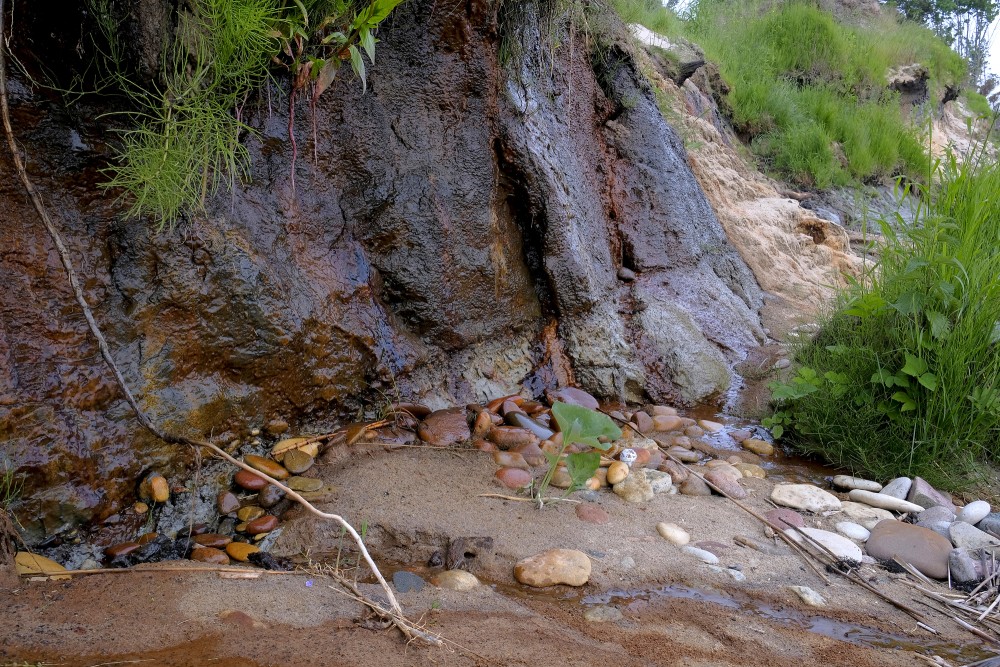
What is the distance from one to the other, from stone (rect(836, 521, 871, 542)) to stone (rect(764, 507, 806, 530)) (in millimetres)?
146

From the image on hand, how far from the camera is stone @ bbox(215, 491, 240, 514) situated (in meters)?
2.58

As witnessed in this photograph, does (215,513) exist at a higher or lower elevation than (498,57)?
lower

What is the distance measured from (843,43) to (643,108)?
5.72m

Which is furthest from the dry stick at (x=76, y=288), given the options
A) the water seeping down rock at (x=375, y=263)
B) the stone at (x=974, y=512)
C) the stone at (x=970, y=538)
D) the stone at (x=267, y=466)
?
the stone at (x=974, y=512)

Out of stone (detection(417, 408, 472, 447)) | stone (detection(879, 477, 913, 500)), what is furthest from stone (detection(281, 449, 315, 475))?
stone (detection(879, 477, 913, 500))

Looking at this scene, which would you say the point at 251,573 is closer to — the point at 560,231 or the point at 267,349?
the point at 267,349

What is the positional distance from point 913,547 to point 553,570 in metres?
1.42

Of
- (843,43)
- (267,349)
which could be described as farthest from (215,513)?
(843,43)

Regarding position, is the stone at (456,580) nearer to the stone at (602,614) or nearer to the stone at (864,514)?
the stone at (602,614)

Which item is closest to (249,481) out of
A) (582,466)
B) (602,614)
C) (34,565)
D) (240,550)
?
(240,550)

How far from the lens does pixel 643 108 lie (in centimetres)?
489

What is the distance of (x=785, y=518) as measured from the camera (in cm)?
275

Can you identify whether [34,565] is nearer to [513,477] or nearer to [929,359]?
[513,477]

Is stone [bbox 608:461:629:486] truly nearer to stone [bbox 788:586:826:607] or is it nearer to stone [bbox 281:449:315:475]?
stone [bbox 788:586:826:607]
